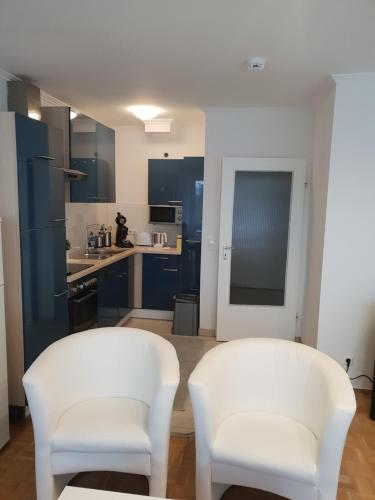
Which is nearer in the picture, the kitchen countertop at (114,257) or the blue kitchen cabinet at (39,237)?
the blue kitchen cabinet at (39,237)

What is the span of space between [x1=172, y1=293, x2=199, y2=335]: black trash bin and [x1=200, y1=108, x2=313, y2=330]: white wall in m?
0.88

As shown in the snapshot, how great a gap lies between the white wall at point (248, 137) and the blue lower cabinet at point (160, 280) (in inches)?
33.1

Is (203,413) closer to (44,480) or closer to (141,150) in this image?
(44,480)

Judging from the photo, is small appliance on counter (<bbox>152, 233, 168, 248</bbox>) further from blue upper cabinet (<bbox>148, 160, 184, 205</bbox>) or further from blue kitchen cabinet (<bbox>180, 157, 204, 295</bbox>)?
blue kitchen cabinet (<bbox>180, 157, 204, 295</bbox>)

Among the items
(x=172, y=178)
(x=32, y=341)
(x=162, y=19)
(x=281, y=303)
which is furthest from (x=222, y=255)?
(x=162, y=19)

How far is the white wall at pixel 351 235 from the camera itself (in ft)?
9.20

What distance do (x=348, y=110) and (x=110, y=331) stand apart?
241cm

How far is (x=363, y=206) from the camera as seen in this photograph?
9.40 feet

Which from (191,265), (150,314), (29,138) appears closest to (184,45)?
(29,138)

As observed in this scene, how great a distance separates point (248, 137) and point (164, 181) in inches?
49.1

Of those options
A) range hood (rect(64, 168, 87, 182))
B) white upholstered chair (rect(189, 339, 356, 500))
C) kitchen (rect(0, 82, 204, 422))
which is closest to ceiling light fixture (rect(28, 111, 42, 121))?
kitchen (rect(0, 82, 204, 422))

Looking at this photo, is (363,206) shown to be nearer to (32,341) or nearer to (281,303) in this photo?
(281,303)

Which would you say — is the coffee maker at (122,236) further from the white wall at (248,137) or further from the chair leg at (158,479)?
the chair leg at (158,479)

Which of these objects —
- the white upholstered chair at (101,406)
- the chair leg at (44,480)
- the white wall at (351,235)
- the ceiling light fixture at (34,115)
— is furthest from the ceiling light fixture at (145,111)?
the chair leg at (44,480)
